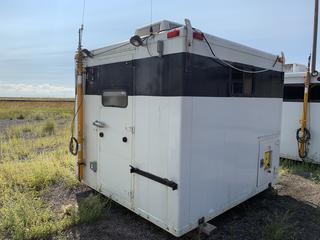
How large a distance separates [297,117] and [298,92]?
600 mm

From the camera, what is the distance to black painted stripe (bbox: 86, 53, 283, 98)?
9.98 ft

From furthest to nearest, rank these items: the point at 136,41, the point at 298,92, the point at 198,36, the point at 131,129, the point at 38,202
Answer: the point at 298,92
the point at 38,202
the point at 131,129
the point at 136,41
the point at 198,36

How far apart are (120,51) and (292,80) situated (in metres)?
4.91

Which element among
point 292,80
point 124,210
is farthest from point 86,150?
point 292,80

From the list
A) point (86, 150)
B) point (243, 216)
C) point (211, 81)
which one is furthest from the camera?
point (86, 150)

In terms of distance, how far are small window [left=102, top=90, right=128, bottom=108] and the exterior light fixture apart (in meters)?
0.68

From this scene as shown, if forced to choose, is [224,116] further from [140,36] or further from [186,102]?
[140,36]

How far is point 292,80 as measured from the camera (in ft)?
22.9

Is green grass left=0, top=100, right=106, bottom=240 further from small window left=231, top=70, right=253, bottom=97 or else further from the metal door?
small window left=231, top=70, right=253, bottom=97

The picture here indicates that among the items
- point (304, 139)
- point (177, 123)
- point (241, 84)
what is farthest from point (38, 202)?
point (304, 139)

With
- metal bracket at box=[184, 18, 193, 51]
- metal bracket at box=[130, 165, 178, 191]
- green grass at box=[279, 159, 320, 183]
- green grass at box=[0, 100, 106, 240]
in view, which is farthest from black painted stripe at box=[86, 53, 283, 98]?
green grass at box=[279, 159, 320, 183]

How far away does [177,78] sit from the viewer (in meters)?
3.02

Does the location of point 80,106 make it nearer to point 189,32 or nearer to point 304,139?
point 189,32

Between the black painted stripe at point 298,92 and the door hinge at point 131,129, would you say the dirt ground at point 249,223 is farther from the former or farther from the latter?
the black painted stripe at point 298,92
